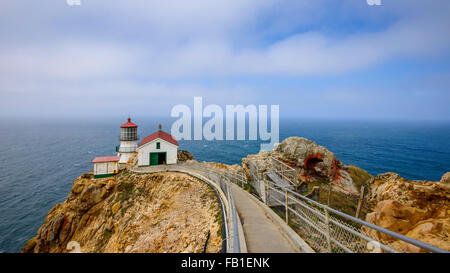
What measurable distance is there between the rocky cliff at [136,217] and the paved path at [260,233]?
1351mm

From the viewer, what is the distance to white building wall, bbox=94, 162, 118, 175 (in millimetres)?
25797

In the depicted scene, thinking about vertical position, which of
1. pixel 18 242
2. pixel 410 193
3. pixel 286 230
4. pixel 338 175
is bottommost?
pixel 18 242

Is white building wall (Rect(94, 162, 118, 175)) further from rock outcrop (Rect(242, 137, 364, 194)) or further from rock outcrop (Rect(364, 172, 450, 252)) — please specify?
rock outcrop (Rect(364, 172, 450, 252))

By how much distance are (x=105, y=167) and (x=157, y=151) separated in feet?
24.8

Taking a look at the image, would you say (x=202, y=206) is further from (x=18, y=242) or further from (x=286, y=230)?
(x=18, y=242)

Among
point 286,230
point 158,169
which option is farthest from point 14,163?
point 286,230

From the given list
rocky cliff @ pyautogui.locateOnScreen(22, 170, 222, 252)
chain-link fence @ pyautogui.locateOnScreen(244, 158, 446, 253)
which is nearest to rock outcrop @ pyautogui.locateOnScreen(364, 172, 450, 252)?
chain-link fence @ pyautogui.locateOnScreen(244, 158, 446, 253)

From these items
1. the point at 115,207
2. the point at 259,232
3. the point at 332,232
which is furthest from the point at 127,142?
the point at 332,232

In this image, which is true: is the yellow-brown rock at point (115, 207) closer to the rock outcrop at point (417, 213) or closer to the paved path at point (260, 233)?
the paved path at point (260, 233)

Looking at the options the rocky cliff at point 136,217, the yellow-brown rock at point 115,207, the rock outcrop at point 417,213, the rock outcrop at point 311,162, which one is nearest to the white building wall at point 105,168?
the rocky cliff at point 136,217

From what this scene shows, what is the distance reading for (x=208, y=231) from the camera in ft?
29.1

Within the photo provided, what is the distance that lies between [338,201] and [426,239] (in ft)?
55.1

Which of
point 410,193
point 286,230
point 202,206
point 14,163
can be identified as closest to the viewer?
point 286,230

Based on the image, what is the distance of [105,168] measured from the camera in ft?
86.0
